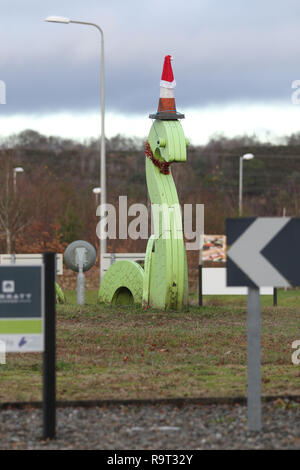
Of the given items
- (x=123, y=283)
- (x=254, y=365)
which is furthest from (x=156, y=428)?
(x=123, y=283)

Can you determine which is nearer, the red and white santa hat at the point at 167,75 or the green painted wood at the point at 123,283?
the red and white santa hat at the point at 167,75

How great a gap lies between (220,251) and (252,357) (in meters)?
20.5

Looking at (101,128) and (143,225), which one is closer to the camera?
(101,128)

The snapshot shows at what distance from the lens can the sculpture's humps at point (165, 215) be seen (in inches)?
532

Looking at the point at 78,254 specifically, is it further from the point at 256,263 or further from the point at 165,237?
the point at 256,263

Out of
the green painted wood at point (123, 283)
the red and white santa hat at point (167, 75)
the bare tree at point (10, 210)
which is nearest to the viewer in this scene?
the red and white santa hat at point (167, 75)

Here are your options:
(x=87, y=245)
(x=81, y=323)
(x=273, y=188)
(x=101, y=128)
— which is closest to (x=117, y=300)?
(x=87, y=245)

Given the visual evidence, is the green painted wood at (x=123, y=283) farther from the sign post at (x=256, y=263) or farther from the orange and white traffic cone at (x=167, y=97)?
the sign post at (x=256, y=263)

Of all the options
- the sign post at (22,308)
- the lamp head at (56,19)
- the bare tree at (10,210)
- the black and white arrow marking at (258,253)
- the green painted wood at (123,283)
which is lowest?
the green painted wood at (123,283)

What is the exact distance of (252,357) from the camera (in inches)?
212

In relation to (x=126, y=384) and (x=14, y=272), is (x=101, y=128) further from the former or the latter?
(x=14, y=272)

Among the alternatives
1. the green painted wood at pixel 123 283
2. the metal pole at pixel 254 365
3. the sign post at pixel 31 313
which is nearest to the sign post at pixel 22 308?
the sign post at pixel 31 313

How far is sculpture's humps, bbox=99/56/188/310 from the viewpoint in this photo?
13523 mm

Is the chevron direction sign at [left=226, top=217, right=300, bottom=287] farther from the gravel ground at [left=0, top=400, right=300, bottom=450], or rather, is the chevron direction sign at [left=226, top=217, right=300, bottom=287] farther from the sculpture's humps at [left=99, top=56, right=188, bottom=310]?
the sculpture's humps at [left=99, top=56, right=188, bottom=310]
